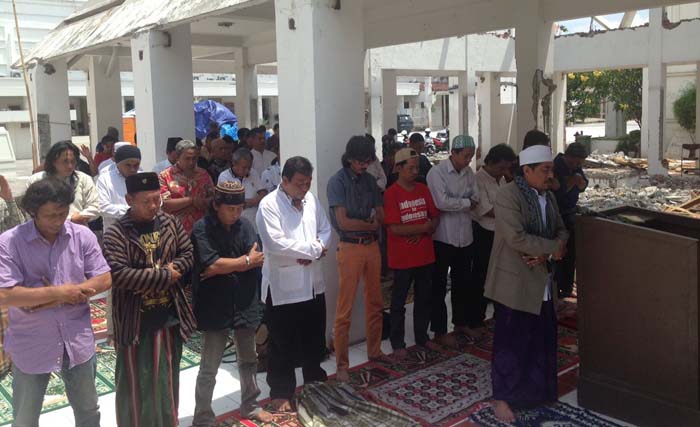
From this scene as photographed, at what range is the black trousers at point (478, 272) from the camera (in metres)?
5.86

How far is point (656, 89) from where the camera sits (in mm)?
17953

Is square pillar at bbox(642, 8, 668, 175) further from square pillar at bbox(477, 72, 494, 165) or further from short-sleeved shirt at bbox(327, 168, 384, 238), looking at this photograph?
short-sleeved shirt at bbox(327, 168, 384, 238)

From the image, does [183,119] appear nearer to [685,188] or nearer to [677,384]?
[677,384]

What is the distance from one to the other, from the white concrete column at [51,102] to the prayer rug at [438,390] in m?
9.72

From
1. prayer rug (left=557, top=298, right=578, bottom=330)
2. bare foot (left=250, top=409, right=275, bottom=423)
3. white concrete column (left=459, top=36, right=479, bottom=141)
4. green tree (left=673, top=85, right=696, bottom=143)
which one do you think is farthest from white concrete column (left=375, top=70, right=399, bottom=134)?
bare foot (left=250, top=409, right=275, bottom=423)

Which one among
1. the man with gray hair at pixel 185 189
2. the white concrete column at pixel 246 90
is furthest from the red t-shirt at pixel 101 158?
the white concrete column at pixel 246 90

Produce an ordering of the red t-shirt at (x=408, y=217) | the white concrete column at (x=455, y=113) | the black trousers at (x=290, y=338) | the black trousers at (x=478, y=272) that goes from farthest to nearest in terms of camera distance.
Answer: the white concrete column at (x=455, y=113)
the black trousers at (x=478, y=272)
the red t-shirt at (x=408, y=217)
the black trousers at (x=290, y=338)

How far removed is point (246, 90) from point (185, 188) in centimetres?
1064

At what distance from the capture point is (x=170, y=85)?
26.3 feet

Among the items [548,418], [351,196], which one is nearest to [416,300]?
[351,196]

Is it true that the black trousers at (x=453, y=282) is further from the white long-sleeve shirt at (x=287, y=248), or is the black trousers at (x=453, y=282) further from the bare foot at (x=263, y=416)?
the bare foot at (x=263, y=416)

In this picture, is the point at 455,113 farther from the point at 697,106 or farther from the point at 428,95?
the point at 428,95

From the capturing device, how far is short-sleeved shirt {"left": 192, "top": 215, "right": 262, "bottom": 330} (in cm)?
395

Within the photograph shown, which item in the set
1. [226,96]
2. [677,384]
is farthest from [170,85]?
[226,96]
